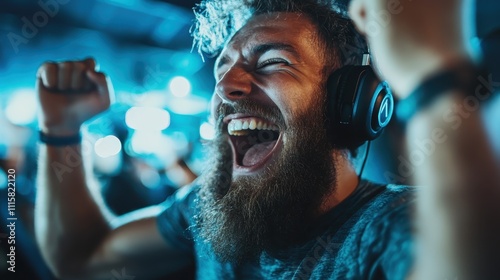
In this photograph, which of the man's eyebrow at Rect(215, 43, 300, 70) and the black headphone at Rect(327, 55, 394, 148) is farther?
the man's eyebrow at Rect(215, 43, 300, 70)

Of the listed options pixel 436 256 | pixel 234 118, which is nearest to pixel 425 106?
pixel 436 256

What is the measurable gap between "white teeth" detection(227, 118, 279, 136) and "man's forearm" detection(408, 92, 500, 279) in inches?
15.7

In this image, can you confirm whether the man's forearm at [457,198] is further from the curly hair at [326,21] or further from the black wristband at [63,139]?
the black wristband at [63,139]

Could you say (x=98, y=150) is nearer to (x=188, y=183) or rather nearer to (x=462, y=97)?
(x=188, y=183)

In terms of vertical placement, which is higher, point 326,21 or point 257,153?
point 326,21

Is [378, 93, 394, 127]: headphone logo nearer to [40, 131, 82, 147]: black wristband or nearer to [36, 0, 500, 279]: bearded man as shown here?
[36, 0, 500, 279]: bearded man

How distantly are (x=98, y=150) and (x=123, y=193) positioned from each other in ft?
0.52

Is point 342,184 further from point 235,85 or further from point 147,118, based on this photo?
point 147,118

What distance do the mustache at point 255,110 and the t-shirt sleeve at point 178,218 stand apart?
Result: 303 mm

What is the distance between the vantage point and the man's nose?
3.64ft

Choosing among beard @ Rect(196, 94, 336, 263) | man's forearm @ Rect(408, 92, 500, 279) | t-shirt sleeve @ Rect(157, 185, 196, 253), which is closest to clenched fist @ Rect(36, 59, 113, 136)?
t-shirt sleeve @ Rect(157, 185, 196, 253)

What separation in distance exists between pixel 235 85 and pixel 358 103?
34cm

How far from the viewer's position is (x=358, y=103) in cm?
93

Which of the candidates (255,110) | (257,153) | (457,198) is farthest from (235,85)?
(457,198)
